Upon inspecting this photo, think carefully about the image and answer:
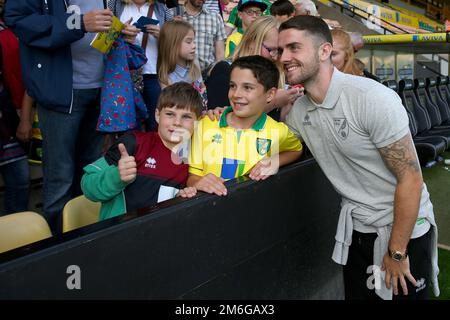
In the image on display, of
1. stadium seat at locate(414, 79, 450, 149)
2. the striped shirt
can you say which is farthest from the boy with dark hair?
stadium seat at locate(414, 79, 450, 149)

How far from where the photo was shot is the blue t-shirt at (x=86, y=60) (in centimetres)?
258

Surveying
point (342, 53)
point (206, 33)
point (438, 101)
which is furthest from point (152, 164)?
point (438, 101)

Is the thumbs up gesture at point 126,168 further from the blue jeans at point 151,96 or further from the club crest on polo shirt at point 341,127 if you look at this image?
the blue jeans at point 151,96

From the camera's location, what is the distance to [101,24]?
2330mm

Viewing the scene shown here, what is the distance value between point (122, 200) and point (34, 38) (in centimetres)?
99

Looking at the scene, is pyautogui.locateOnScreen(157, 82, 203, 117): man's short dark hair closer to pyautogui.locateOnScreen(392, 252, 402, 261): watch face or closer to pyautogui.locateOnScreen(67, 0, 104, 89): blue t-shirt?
pyautogui.locateOnScreen(67, 0, 104, 89): blue t-shirt

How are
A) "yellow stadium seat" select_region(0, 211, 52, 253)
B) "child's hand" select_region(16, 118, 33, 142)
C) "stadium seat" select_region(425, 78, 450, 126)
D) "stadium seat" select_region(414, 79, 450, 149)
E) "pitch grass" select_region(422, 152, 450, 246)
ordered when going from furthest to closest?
1. "stadium seat" select_region(425, 78, 450, 126)
2. "stadium seat" select_region(414, 79, 450, 149)
3. "pitch grass" select_region(422, 152, 450, 246)
4. "child's hand" select_region(16, 118, 33, 142)
5. "yellow stadium seat" select_region(0, 211, 52, 253)

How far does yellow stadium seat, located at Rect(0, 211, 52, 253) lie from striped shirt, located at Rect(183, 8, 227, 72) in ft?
7.19

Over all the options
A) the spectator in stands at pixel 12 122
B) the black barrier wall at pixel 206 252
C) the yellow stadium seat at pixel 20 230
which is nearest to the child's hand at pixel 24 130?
the spectator in stands at pixel 12 122

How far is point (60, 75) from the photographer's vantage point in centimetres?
244

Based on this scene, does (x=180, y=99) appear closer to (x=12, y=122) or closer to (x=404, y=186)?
(x=404, y=186)

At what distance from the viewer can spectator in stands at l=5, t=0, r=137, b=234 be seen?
91.5 inches

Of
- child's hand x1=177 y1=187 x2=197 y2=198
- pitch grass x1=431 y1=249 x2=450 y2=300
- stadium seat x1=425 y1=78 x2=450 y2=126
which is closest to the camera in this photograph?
child's hand x1=177 y1=187 x2=197 y2=198

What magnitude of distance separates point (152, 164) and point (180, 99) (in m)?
0.32
